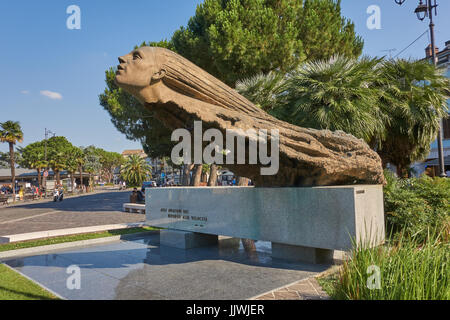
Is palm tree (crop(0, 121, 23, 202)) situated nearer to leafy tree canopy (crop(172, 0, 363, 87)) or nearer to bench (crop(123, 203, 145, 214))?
bench (crop(123, 203, 145, 214))

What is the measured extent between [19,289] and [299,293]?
163 inches

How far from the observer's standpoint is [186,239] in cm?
746

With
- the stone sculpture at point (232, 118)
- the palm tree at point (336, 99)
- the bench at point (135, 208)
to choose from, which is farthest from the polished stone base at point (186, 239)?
the bench at point (135, 208)

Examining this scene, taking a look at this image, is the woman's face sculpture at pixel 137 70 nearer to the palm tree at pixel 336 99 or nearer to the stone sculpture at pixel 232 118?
the stone sculpture at pixel 232 118

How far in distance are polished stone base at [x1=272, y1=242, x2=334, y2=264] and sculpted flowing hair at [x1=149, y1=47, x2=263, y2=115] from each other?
2.89 m

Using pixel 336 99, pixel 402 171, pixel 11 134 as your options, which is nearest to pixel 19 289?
pixel 336 99

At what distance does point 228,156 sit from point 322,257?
109 inches

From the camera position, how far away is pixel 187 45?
1633 centimetres

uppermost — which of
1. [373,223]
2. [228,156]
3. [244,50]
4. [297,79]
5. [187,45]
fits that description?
[187,45]

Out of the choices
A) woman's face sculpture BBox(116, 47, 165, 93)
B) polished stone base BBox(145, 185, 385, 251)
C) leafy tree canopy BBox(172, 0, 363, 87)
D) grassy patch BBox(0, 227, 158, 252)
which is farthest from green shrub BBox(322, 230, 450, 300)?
leafy tree canopy BBox(172, 0, 363, 87)

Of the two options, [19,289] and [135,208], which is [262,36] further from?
[19,289]

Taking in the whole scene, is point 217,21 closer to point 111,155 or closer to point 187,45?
point 187,45
